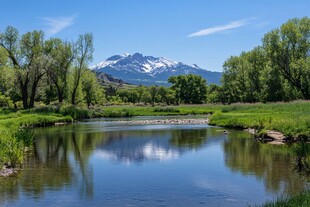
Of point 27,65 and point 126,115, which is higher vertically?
point 27,65

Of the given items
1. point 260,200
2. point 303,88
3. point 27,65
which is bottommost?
point 260,200

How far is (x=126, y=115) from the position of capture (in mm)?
82500

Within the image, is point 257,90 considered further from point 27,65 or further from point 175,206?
point 175,206

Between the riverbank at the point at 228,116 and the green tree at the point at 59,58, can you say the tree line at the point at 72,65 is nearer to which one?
the green tree at the point at 59,58

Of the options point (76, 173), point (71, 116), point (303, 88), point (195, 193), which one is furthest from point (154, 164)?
point (303, 88)

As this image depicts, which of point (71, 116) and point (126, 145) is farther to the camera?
point (71, 116)

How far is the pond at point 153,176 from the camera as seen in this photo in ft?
49.0

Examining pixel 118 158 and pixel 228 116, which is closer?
pixel 118 158

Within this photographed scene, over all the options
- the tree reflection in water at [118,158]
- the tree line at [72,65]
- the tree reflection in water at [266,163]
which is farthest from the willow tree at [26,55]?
the tree reflection in water at [266,163]

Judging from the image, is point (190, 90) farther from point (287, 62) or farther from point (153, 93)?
point (287, 62)

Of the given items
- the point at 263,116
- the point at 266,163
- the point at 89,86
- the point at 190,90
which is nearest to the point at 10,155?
the point at 266,163

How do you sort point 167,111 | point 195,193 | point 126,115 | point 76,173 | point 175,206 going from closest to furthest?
point 175,206 → point 195,193 → point 76,173 → point 126,115 → point 167,111

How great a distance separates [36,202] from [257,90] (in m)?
92.3

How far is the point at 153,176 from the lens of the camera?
753 inches
